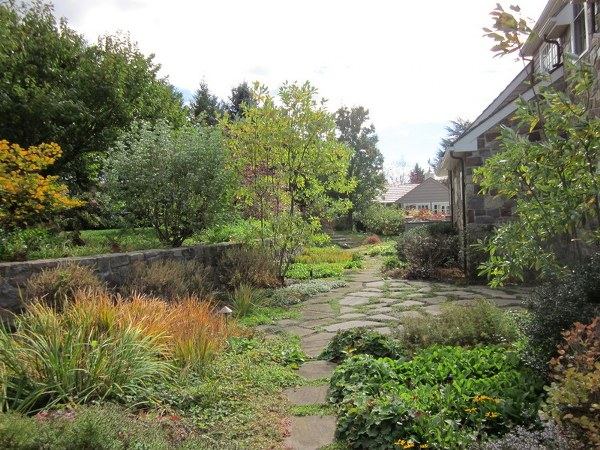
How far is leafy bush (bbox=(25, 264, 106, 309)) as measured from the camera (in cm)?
564

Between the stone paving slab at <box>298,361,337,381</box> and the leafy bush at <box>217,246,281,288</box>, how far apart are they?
3.89 meters

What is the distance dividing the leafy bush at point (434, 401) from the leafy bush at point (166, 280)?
3825 millimetres

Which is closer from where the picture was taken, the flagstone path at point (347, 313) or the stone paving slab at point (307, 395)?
the flagstone path at point (347, 313)

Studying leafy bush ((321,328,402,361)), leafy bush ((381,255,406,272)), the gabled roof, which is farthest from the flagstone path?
the gabled roof

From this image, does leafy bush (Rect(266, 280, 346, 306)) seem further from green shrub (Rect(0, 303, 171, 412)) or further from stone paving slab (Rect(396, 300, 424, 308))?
green shrub (Rect(0, 303, 171, 412))

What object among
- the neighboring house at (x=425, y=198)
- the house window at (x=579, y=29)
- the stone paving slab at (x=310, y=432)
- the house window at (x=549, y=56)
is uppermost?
the house window at (x=549, y=56)

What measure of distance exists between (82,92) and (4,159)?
571 centimetres

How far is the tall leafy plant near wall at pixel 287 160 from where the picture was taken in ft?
30.2

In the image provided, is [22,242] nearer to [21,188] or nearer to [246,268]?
[21,188]

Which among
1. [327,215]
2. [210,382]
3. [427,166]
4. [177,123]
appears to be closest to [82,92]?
[177,123]

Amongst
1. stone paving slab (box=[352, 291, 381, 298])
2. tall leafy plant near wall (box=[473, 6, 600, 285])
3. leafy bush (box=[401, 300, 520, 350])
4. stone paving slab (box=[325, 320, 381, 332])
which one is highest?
tall leafy plant near wall (box=[473, 6, 600, 285])

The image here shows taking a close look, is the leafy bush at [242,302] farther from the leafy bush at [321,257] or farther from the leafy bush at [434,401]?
the leafy bush at [321,257]

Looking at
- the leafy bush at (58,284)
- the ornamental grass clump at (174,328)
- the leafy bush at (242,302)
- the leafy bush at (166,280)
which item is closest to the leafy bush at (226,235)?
the leafy bush at (166,280)

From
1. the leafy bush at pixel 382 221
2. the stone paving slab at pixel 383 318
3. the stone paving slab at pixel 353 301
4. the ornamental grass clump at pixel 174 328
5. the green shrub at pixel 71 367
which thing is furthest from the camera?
the leafy bush at pixel 382 221
